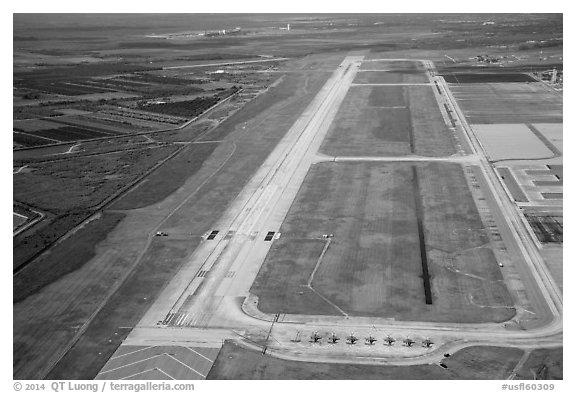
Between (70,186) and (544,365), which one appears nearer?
(544,365)

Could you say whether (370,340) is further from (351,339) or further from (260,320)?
(260,320)

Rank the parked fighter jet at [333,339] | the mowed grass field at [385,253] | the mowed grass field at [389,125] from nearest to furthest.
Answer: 1. the parked fighter jet at [333,339]
2. the mowed grass field at [385,253]
3. the mowed grass field at [389,125]

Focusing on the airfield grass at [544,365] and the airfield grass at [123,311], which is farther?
the airfield grass at [123,311]

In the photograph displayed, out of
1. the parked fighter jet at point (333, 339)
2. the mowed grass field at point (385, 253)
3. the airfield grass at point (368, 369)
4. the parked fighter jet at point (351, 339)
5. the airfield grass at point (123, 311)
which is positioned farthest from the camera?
the mowed grass field at point (385, 253)

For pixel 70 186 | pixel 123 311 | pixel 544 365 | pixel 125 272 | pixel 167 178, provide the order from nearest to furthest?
pixel 544 365 < pixel 123 311 < pixel 125 272 < pixel 70 186 < pixel 167 178

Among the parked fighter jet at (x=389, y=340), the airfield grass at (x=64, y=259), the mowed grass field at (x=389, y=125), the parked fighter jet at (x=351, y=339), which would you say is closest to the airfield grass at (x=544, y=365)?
the parked fighter jet at (x=389, y=340)

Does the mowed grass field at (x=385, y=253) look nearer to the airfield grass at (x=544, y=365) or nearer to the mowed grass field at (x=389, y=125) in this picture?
the airfield grass at (x=544, y=365)

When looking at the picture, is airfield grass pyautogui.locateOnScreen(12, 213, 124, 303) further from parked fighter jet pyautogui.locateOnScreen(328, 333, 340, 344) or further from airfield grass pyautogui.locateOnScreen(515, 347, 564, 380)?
airfield grass pyautogui.locateOnScreen(515, 347, 564, 380)

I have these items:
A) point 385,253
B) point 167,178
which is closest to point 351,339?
point 385,253
